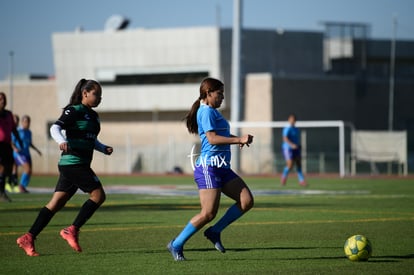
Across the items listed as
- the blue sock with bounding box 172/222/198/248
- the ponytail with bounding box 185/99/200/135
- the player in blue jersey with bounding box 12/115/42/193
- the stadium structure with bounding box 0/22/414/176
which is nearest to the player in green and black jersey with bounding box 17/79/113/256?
the ponytail with bounding box 185/99/200/135

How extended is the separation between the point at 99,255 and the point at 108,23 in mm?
58250

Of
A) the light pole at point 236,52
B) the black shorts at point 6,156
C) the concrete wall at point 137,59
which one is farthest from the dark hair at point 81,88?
the concrete wall at point 137,59

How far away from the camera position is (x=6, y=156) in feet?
68.2

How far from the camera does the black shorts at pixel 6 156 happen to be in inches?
814

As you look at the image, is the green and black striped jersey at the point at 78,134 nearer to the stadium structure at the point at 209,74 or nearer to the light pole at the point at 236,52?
the light pole at the point at 236,52

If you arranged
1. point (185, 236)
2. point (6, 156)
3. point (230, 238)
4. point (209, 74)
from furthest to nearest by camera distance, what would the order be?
point (209, 74) → point (6, 156) → point (230, 238) → point (185, 236)

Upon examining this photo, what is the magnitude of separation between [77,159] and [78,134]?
31cm

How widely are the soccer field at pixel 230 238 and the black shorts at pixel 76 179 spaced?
0.80 m

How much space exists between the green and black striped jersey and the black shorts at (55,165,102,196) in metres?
0.07

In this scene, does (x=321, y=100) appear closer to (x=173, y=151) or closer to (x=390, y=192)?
(x=173, y=151)

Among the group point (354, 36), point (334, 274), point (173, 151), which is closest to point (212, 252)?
point (334, 274)

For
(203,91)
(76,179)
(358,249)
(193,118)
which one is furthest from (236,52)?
(358,249)

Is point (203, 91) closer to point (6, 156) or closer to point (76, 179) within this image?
point (76, 179)

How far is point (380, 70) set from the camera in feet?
223
